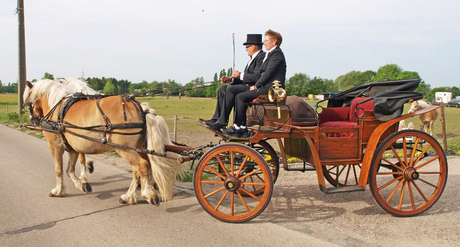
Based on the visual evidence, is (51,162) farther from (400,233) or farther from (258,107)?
(400,233)

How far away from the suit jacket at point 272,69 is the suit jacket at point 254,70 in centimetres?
11

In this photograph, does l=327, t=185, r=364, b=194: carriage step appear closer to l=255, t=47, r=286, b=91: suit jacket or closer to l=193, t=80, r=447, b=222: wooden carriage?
l=193, t=80, r=447, b=222: wooden carriage

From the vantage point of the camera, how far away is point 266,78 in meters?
4.77

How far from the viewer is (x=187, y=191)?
593 cm

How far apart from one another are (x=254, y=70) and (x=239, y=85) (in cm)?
35

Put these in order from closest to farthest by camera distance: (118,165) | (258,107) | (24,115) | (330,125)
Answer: (258,107), (330,125), (118,165), (24,115)

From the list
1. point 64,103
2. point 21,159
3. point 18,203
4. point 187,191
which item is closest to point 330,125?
point 187,191

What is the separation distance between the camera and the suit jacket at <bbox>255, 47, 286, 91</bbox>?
4.77 m

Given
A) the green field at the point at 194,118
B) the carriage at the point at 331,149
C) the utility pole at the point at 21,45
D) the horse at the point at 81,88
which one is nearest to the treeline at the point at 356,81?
the green field at the point at 194,118

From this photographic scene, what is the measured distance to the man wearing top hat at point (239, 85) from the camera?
4906 millimetres

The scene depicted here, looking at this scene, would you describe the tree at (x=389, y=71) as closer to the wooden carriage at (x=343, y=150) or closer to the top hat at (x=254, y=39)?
the wooden carriage at (x=343, y=150)

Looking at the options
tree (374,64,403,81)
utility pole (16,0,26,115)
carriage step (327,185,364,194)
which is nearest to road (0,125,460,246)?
carriage step (327,185,364,194)

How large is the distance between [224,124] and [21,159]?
6.29 m

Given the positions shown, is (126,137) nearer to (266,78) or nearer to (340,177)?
(266,78)
